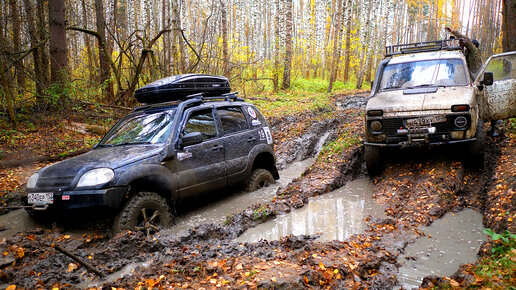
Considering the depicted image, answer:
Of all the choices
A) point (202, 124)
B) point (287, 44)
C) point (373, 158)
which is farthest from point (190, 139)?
point (287, 44)

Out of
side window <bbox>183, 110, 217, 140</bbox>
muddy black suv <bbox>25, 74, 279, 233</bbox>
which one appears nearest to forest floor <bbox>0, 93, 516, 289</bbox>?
muddy black suv <bbox>25, 74, 279, 233</bbox>

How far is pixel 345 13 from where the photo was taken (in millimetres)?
27875

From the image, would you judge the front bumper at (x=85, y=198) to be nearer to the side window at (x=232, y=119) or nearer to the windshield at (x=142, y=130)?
the windshield at (x=142, y=130)

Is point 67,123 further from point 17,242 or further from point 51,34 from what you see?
point 17,242

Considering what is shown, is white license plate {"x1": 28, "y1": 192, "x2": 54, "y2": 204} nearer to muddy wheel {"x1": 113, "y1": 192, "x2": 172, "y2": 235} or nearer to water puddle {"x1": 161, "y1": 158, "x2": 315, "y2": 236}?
muddy wheel {"x1": 113, "y1": 192, "x2": 172, "y2": 235}

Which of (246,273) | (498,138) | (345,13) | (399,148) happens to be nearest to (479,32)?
(345,13)

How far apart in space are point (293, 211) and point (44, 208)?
3488 millimetres

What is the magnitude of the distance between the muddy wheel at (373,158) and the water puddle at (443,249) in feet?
6.19

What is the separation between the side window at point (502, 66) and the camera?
25.4 ft

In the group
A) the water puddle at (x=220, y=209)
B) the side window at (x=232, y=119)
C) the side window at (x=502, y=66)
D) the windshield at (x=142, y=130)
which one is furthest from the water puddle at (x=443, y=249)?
the side window at (x=502, y=66)

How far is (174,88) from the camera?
18.7ft

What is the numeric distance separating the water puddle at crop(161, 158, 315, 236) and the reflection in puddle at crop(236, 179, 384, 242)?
746 mm

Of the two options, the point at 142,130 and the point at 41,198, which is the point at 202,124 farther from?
the point at 41,198

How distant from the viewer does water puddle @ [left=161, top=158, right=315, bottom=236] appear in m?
5.04
